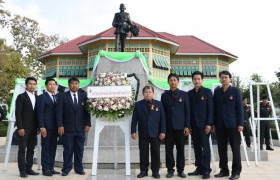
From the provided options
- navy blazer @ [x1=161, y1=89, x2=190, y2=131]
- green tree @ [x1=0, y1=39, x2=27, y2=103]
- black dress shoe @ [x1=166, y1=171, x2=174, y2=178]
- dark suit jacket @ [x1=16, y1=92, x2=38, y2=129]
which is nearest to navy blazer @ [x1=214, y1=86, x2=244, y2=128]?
navy blazer @ [x1=161, y1=89, x2=190, y2=131]

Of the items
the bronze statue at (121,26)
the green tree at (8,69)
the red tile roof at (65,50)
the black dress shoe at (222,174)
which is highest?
the red tile roof at (65,50)

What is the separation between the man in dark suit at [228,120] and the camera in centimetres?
534

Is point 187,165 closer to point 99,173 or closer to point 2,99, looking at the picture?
point 99,173

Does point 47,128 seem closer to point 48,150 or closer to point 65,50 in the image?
point 48,150

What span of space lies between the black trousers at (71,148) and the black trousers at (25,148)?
1.95ft

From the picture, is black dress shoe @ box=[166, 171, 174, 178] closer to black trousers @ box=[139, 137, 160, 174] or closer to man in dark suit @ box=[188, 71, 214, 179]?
black trousers @ box=[139, 137, 160, 174]

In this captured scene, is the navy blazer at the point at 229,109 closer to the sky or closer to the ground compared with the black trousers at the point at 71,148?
closer to the sky

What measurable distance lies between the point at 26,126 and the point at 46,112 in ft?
1.39

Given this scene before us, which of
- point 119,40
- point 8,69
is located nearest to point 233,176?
point 119,40

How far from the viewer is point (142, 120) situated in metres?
5.45

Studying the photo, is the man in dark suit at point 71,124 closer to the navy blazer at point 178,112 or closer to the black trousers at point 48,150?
the black trousers at point 48,150

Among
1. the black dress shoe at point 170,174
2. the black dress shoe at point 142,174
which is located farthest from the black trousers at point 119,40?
the black dress shoe at point 170,174

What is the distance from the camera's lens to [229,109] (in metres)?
5.43

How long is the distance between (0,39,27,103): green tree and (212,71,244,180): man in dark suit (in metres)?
19.7
